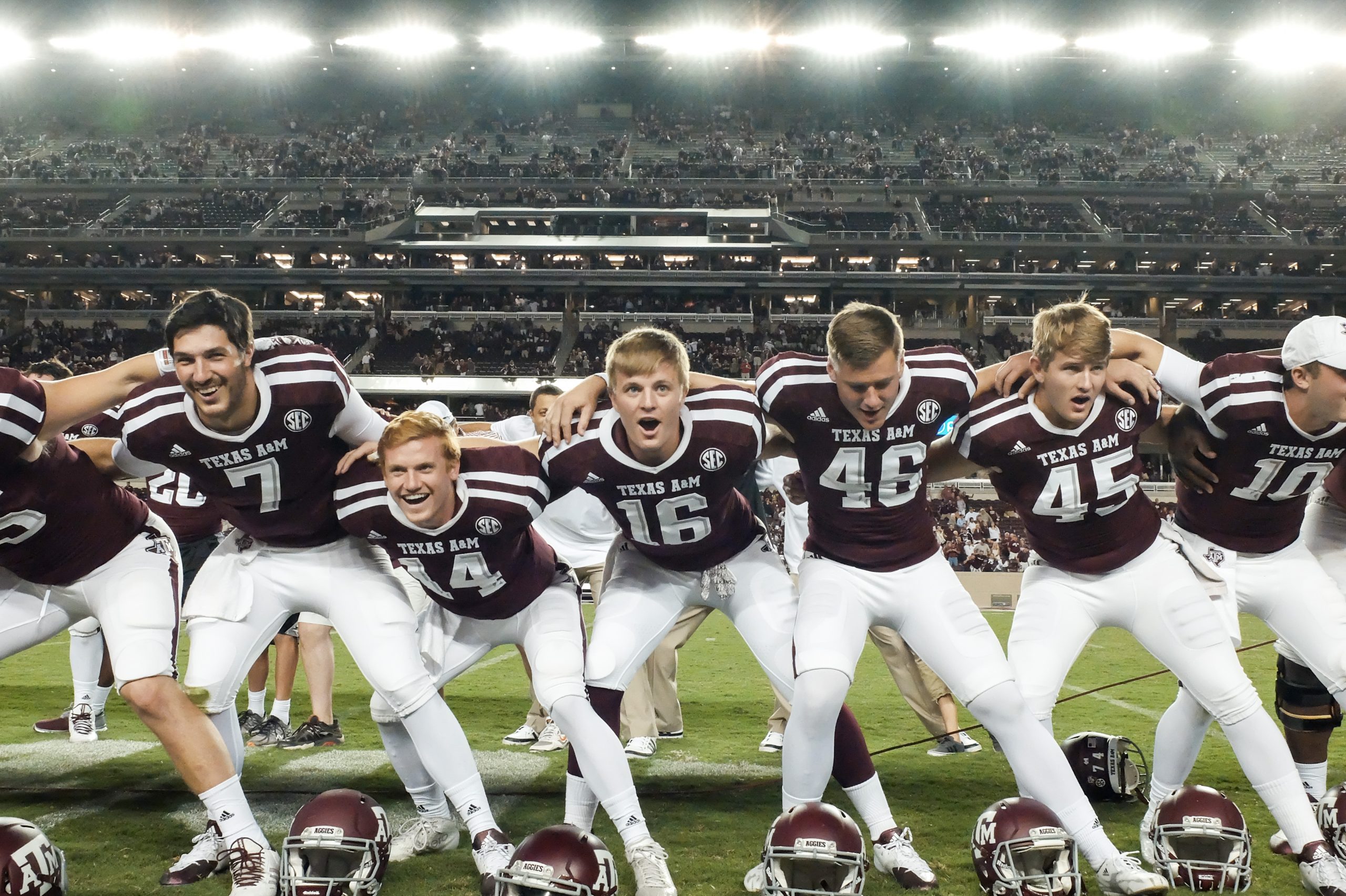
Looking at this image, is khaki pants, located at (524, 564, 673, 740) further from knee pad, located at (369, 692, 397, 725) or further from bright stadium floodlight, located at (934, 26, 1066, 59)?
bright stadium floodlight, located at (934, 26, 1066, 59)

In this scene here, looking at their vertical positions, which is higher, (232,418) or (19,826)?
(232,418)

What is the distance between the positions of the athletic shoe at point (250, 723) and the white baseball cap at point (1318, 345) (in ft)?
18.0

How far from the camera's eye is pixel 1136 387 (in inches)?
148

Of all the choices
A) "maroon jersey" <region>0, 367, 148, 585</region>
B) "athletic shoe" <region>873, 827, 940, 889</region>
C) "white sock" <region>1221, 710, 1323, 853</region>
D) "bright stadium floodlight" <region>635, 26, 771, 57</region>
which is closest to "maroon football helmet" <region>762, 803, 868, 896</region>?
"athletic shoe" <region>873, 827, 940, 889</region>

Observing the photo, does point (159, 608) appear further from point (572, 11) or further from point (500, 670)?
point (572, 11)

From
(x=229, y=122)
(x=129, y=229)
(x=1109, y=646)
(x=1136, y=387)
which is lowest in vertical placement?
(x=1109, y=646)

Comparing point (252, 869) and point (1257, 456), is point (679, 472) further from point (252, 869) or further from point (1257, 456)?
point (1257, 456)

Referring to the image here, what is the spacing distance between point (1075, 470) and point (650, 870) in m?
2.04

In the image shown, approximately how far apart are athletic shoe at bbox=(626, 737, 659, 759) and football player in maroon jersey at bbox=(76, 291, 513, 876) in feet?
6.73

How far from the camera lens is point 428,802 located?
3.99 meters

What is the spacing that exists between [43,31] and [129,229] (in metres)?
11.8

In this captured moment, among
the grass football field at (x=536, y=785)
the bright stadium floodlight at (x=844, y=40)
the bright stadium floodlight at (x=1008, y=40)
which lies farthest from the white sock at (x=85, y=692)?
the bright stadium floodlight at (x=1008, y=40)

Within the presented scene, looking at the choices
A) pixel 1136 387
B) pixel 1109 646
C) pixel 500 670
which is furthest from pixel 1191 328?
pixel 1136 387

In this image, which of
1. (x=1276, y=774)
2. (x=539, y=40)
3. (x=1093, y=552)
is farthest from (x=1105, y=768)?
(x=539, y=40)
